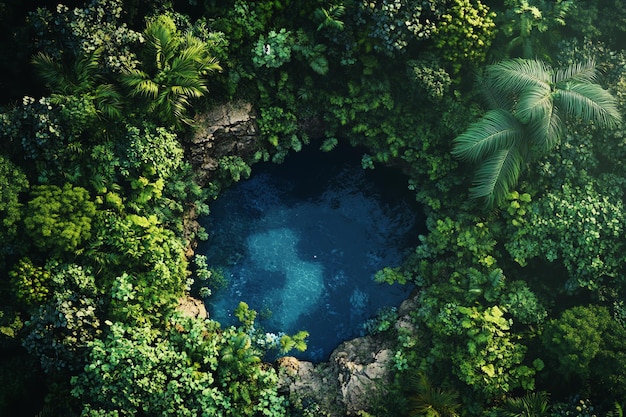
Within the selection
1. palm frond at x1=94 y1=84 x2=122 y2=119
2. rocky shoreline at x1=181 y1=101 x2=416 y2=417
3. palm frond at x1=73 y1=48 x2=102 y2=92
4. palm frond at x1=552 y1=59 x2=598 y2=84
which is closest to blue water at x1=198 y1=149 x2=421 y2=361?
rocky shoreline at x1=181 y1=101 x2=416 y2=417

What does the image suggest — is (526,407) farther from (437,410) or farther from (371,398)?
(371,398)

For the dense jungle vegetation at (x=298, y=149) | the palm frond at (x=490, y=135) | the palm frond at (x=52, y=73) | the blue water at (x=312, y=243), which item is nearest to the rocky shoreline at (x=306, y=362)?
the dense jungle vegetation at (x=298, y=149)

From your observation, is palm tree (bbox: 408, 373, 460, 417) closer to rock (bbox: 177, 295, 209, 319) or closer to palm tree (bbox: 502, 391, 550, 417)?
palm tree (bbox: 502, 391, 550, 417)

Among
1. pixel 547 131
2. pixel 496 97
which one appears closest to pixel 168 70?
pixel 496 97

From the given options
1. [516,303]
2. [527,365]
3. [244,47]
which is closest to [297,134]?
[244,47]

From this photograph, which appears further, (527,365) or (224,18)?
(224,18)

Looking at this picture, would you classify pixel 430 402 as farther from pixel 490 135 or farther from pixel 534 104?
pixel 534 104
